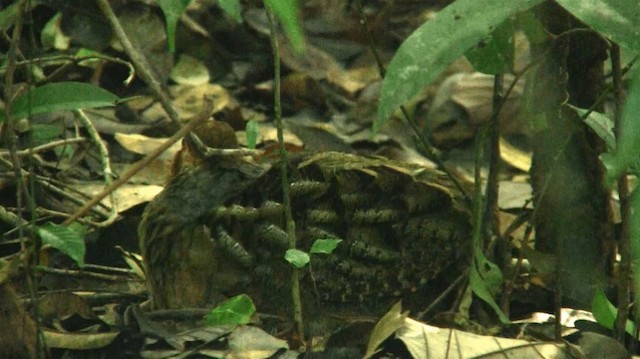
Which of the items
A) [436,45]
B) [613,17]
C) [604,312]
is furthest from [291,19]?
[604,312]

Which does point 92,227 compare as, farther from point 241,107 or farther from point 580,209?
point 241,107

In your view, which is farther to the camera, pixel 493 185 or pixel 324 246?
pixel 493 185

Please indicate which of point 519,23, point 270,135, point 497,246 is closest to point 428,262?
point 497,246

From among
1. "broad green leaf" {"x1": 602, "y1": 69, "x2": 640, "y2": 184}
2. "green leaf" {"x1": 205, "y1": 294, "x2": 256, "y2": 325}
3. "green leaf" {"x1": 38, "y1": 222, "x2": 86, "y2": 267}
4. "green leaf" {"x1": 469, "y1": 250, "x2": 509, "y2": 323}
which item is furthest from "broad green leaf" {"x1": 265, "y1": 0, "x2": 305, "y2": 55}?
"green leaf" {"x1": 469, "y1": 250, "x2": 509, "y2": 323}

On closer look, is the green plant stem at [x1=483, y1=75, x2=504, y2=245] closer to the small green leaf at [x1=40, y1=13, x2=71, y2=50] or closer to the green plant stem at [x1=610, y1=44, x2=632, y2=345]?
the green plant stem at [x1=610, y1=44, x2=632, y2=345]

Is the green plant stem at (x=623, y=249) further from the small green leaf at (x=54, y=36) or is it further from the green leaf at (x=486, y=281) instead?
the small green leaf at (x=54, y=36)

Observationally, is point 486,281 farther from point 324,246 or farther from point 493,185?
point 324,246
